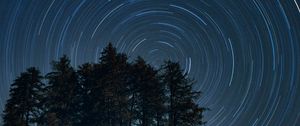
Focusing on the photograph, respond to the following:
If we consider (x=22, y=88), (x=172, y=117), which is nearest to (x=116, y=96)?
(x=172, y=117)

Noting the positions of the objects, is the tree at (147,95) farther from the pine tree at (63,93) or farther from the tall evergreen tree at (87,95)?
the pine tree at (63,93)

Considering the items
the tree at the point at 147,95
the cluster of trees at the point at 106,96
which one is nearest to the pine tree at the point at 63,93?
the cluster of trees at the point at 106,96

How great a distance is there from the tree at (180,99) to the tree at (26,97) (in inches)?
428

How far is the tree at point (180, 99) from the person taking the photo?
27.7 meters

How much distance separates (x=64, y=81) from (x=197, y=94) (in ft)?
39.2

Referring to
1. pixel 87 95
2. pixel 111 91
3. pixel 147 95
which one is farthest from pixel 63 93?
pixel 147 95

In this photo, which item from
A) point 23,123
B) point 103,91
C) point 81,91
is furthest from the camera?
point 81,91

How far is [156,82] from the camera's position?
2964 cm

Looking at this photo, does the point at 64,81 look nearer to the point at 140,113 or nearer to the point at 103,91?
the point at 103,91

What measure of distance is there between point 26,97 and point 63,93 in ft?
10.8

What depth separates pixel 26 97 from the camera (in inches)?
1116

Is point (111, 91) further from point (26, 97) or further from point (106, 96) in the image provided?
point (26, 97)

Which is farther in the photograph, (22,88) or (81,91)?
(81,91)

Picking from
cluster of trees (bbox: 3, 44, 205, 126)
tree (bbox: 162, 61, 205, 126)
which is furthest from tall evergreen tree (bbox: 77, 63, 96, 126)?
tree (bbox: 162, 61, 205, 126)
